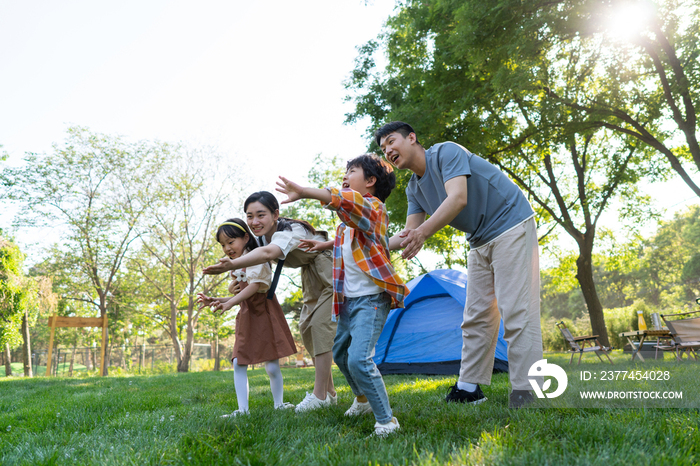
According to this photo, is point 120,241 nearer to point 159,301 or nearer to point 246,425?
point 159,301

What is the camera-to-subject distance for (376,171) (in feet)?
8.66

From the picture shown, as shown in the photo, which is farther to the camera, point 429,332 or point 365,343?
point 429,332

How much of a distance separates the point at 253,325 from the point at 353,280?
1188mm

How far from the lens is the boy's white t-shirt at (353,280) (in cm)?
225

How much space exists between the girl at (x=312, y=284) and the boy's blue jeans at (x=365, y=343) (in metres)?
0.65

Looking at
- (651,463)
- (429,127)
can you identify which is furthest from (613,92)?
(651,463)

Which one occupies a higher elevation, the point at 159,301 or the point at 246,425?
the point at 159,301

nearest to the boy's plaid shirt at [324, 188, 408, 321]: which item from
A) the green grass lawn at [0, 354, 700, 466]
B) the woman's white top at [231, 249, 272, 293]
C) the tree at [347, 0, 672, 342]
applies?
the green grass lawn at [0, 354, 700, 466]

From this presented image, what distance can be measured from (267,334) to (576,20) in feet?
23.9

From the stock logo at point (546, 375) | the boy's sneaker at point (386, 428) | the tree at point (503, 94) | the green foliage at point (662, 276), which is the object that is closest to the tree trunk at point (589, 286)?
the tree at point (503, 94)

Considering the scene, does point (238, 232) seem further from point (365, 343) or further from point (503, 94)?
point (503, 94)

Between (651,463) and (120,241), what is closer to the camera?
(651,463)

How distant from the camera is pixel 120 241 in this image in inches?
679

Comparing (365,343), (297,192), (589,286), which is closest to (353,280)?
(365,343)
